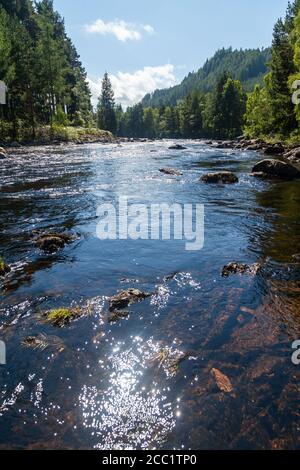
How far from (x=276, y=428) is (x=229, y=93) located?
323 ft

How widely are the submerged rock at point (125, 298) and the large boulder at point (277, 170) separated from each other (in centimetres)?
1635

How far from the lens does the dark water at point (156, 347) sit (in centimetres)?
421

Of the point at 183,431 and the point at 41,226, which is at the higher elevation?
the point at 41,226

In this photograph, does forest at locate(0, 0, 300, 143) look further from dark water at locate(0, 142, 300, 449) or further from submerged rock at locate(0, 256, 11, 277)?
submerged rock at locate(0, 256, 11, 277)

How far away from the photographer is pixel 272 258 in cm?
888

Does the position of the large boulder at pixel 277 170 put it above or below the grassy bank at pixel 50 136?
below

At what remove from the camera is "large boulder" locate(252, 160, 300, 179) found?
20659 millimetres

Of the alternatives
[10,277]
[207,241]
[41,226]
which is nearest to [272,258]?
[207,241]

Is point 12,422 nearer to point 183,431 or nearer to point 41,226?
point 183,431

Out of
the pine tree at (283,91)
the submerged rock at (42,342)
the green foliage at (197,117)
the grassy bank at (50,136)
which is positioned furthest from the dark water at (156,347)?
the green foliage at (197,117)

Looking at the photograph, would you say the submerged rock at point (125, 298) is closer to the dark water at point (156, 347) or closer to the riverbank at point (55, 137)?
the dark water at point (156, 347)

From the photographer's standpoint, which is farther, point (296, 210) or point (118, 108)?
point (118, 108)

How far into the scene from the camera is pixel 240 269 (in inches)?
324

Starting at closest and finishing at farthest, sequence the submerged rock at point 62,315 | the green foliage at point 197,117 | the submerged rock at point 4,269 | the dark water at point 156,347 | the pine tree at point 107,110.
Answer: the dark water at point 156,347 < the submerged rock at point 62,315 < the submerged rock at point 4,269 < the green foliage at point 197,117 < the pine tree at point 107,110
